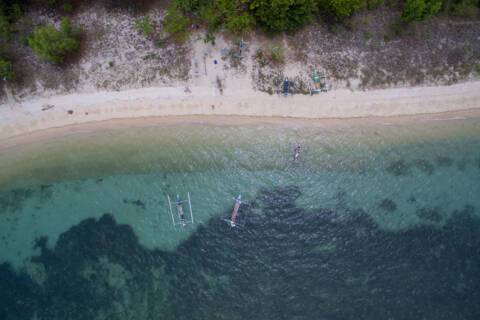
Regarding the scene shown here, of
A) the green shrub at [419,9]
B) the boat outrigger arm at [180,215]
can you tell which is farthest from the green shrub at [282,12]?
the boat outrigger arm at [180,215]

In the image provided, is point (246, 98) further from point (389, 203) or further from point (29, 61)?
point (29, 61)

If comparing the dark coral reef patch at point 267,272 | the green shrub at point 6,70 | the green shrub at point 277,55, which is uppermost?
the green shrub at point 6,70

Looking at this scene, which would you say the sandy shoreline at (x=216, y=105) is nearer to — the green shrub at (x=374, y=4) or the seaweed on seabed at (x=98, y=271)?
the green shrub at (x=374, y=4)

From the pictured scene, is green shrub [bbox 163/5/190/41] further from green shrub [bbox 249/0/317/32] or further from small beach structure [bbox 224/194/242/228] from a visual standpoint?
small beach structure [bbox 224/194/242/228]

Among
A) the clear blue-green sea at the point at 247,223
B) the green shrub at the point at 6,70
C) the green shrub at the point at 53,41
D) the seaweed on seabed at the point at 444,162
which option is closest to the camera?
the green shrub at the point at 53,41

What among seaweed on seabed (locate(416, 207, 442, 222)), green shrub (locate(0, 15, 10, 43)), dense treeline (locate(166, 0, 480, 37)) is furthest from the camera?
seaweed on seabed (locate(416, 207, 442, 222))

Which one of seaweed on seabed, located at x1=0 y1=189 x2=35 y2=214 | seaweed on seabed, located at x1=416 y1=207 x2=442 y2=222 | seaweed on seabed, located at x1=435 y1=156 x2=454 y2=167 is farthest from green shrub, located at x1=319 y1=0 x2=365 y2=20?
seaweed on seabed, located at x1=0 y1=189 x2=35 y2=214

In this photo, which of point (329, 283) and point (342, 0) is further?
point (329, 283)

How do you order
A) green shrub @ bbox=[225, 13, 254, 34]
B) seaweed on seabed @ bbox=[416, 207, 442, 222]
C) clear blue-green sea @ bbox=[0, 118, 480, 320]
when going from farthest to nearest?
seaweed on seabed @ bbox=[416, 207, 442, 222] → clear blue-green sea @ bbox=[0, 118, 480, 320] → green shrub @ bbox=[225, 13, 254, 34]

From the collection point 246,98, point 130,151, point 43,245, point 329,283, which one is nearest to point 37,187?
point 43,245
